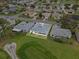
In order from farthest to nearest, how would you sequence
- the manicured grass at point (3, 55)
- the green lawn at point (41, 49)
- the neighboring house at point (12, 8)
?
the neighboring house at point (12, 8), the green lawn at point (41, 49), the manicured grass at point (3, 55)

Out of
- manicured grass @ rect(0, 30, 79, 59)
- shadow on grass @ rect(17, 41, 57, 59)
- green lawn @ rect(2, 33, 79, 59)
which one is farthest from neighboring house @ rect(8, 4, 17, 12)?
shadow on grass @ rect(17, 41, 57, 59)

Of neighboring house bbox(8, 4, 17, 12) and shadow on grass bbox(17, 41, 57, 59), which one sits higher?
neighboring house bbox(8, 4, 17, 12)

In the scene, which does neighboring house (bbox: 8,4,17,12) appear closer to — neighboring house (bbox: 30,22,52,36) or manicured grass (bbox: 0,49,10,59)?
neighboring house (bbox: 30,22,52,36)

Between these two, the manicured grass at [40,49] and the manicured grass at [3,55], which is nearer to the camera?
the manicured grass at [3,55]

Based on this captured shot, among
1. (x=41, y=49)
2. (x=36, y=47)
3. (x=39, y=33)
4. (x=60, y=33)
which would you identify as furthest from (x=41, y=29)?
(x=41, y=49)

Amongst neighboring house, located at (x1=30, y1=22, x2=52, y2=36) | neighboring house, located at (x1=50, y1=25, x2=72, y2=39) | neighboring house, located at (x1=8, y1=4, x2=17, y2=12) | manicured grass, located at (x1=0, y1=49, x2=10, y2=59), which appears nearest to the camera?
manicured grass, located at (x1=0, y1=49, x2=10, y2=59)

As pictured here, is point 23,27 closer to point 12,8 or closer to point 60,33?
point 60,33

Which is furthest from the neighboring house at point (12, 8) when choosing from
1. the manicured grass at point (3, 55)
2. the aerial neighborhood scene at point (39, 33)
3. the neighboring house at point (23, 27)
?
the manicured grass at point (3, 55)

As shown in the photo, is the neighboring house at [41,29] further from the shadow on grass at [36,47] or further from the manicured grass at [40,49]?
the shadow on grass at [36,47]

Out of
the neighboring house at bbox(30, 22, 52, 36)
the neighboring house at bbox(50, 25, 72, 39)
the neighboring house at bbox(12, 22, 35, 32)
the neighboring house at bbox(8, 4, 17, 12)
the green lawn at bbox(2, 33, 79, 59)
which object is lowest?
the green lawn at bbox(2, 33, 79, 59)
